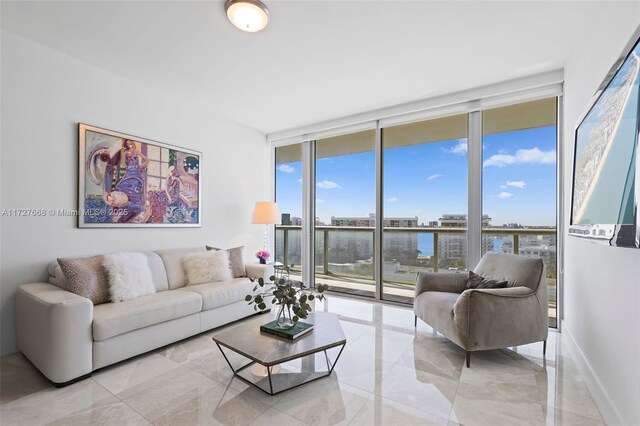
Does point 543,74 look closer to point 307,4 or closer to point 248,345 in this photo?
point 307,4

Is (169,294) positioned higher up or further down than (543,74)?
further down

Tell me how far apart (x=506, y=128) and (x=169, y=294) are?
3.94 metres

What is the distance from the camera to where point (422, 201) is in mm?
4121

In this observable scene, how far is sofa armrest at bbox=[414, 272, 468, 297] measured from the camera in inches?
123

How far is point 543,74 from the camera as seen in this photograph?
3.20 m

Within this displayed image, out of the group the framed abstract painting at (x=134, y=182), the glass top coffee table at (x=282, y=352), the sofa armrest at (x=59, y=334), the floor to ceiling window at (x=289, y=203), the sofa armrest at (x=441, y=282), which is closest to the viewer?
the glass top coffee table at (x=282, y=352)

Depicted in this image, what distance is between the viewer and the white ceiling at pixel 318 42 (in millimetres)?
2238

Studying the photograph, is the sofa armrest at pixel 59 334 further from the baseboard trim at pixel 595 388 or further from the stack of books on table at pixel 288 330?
the baseboard trim at pixel 595 388

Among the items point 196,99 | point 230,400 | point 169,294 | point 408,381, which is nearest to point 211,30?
point 196,99

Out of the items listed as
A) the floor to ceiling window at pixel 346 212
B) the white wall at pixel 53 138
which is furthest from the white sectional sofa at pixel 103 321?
the floor to ceiling window at pixel 346 212

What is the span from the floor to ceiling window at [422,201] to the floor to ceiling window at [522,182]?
0.90 ft

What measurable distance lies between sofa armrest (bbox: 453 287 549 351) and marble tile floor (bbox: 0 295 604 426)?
20 centimetres

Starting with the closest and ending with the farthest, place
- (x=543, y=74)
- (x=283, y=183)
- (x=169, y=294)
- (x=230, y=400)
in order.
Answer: (x=230, y=400) < (x=169, y=294) < (x=543, y=74) < (x=283, y=183)

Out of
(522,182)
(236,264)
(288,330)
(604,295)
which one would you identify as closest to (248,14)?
(288,330)
